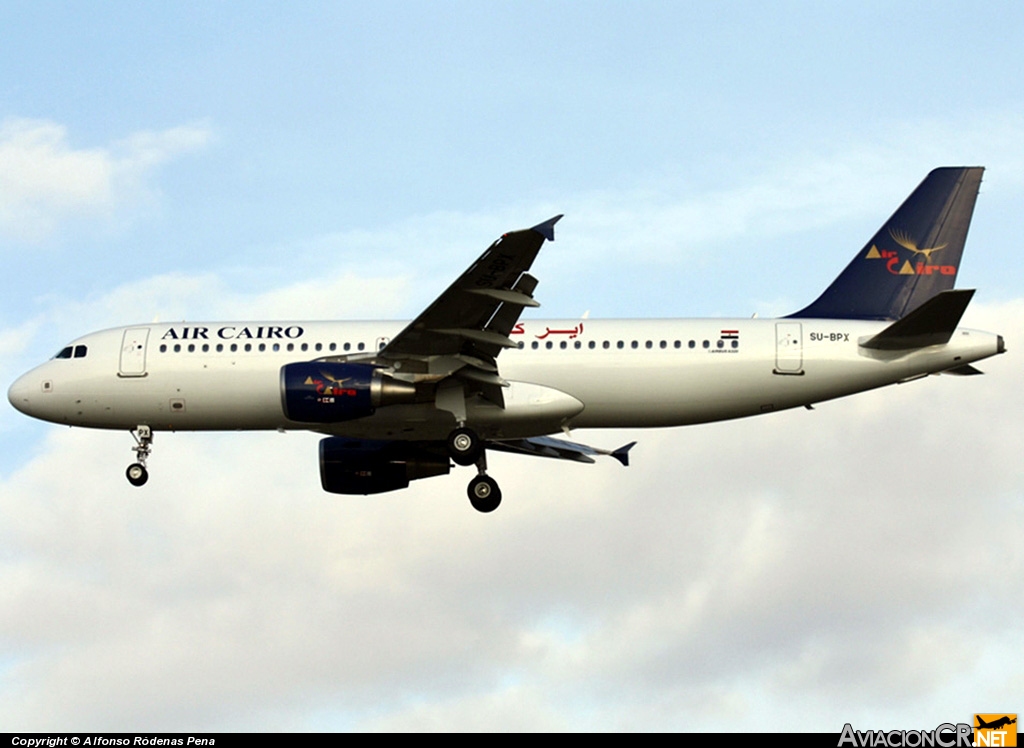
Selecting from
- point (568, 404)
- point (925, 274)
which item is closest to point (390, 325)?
point (568, 404)

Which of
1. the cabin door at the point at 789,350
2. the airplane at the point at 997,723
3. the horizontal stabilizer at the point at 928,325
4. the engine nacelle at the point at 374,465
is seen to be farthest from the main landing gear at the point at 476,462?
the airplane at the point at 997,723

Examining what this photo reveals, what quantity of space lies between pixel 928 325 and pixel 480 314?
A: 1014cm

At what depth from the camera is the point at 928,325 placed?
36.2m

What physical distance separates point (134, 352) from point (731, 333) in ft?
48.0

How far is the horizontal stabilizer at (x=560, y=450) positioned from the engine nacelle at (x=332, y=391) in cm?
728

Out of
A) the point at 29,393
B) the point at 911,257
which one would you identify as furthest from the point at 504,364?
the point at 29,393

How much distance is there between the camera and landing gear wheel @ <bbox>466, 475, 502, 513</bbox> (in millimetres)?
39000

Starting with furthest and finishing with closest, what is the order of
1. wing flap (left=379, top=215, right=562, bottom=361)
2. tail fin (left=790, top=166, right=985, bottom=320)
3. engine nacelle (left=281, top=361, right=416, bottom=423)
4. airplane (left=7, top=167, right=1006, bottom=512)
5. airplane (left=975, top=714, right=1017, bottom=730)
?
tail fin (left=790, top=166, right=985, bottom=320) → airplane (left=7, top=167, right=1006, bottom=512) → engine nacelle (left=281, top=361, right=416, bottom=423) → wing flap (left=379, top=215, right=562, bottom=361) → airplane (left=975, top=714, right=1017, bottom=730)

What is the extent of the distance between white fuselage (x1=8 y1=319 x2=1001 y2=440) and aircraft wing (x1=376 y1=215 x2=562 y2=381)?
83 centimetres

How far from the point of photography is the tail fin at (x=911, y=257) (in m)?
39.7

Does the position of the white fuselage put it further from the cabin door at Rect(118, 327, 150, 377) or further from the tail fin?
the tail fin

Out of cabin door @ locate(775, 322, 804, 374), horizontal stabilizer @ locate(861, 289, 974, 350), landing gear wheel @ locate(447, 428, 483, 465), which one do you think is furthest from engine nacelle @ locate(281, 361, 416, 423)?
→ horizontal stabilizer @ locate(861, 289, 974, 350)

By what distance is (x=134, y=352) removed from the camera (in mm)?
39594

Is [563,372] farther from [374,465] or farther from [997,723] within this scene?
[997,723]
